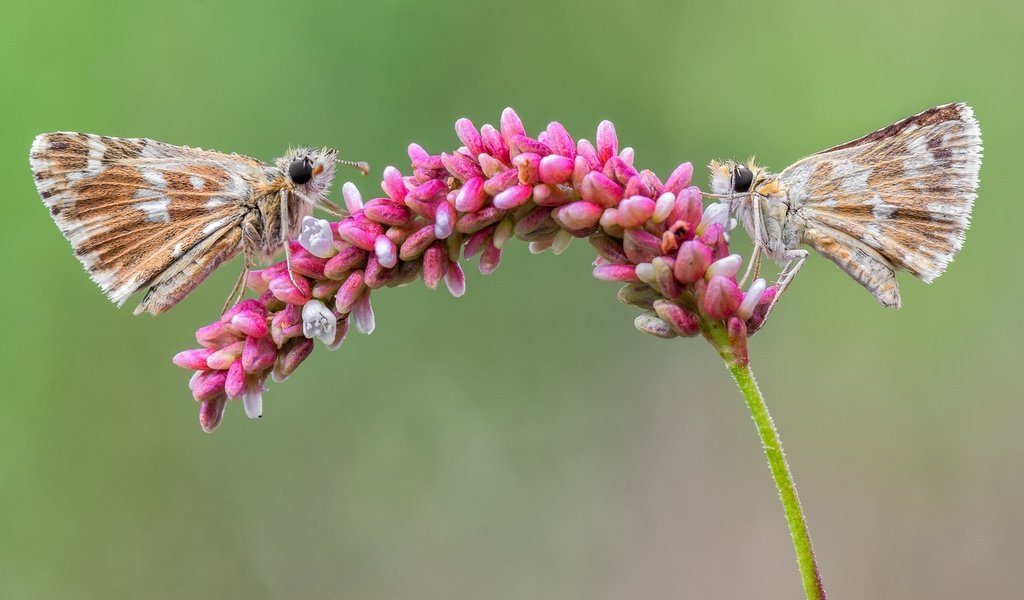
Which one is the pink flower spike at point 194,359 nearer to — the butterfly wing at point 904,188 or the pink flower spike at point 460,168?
the pink flower spike at point 460,168

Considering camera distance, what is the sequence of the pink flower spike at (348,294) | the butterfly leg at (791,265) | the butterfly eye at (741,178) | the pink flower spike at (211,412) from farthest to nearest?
the butterfly eye at (741,178), the butterfly leg at (791,265), the pink flower spike at (211,412), the pink flower spike at (348,294)

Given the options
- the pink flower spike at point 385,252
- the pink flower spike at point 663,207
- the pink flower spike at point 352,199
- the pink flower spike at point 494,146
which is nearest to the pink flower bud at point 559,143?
the pink flower spike at point 494,146

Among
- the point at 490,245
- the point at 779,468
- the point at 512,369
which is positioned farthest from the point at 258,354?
the point at 512,369

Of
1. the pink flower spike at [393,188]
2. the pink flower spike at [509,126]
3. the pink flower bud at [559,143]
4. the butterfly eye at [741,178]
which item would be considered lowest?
the pink flower spike at [393,188]

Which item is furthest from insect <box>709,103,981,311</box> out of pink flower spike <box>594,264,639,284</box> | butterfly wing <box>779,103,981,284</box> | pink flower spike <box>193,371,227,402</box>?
pink flower spike <box>193,371,227,402</box>

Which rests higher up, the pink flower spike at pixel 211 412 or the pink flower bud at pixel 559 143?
the pink flower bud at pixel 559 143

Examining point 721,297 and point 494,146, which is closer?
point 721,297

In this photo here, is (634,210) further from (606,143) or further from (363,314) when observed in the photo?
(363,314)
